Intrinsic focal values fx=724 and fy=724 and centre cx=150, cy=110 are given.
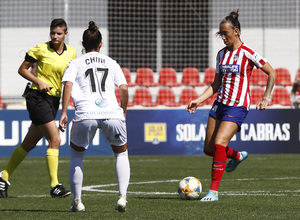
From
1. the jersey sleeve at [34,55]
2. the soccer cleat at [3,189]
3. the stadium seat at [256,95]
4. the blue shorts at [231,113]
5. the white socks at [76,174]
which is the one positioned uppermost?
the jersey sleeve at [34,55]

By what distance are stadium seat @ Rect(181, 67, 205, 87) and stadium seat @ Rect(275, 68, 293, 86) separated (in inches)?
87.3

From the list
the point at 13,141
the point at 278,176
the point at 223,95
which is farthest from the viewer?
the point at 13,141

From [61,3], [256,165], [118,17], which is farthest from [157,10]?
[256,165]

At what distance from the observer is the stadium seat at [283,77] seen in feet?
65.9

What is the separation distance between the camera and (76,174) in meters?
6.36

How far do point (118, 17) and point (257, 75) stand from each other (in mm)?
4231

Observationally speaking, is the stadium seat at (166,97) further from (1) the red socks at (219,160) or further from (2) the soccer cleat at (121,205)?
(2) the soccer cleat at (121,205)

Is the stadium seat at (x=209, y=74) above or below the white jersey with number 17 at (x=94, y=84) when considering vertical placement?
below

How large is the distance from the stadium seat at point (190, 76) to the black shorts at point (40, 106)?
11983mm

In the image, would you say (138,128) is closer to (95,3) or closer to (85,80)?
(95,3)

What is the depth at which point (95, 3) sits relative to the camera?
21.3m

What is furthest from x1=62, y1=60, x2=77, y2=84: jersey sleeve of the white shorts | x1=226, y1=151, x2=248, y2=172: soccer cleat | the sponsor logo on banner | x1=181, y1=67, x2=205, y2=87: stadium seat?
x1=181, y1=67, x2=205, y2=87: stadium seat

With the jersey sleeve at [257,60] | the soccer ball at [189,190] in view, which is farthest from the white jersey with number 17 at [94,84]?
the jersey sleeve at [257,60]

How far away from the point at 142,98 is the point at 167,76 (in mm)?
1188
